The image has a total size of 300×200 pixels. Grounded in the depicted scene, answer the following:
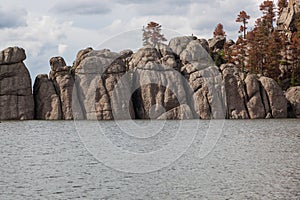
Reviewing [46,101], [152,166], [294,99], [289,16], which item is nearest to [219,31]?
[289,16]

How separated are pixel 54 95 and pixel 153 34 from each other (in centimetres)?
3255

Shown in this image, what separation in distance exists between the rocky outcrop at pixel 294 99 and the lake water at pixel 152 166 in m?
27.5

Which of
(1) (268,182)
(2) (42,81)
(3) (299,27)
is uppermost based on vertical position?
(3) (299,27)

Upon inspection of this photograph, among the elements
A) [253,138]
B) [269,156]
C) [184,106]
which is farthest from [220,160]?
[184,106]

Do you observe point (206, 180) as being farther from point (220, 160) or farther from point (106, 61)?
point (106, 61)

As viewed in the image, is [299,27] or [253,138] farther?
[299,27]

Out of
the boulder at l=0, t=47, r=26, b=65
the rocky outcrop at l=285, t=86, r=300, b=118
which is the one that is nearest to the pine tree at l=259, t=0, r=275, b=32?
the rocky outcrop at l=285, t=86, r=300, b=118

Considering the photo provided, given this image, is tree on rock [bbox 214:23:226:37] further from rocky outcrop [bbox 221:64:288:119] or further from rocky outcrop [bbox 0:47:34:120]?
rocky outcrop [bbox 0:47:34:120]

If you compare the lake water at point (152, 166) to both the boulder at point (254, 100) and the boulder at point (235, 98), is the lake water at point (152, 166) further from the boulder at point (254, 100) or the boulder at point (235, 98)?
the boulder at point (235, 98)

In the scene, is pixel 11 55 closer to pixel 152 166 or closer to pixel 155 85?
pixel 155 85

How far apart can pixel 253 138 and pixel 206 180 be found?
22778 millimetres

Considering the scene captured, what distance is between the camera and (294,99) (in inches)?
3243

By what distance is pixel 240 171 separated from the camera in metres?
30.9

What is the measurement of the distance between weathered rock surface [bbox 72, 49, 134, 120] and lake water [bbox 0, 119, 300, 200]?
23.8 m
